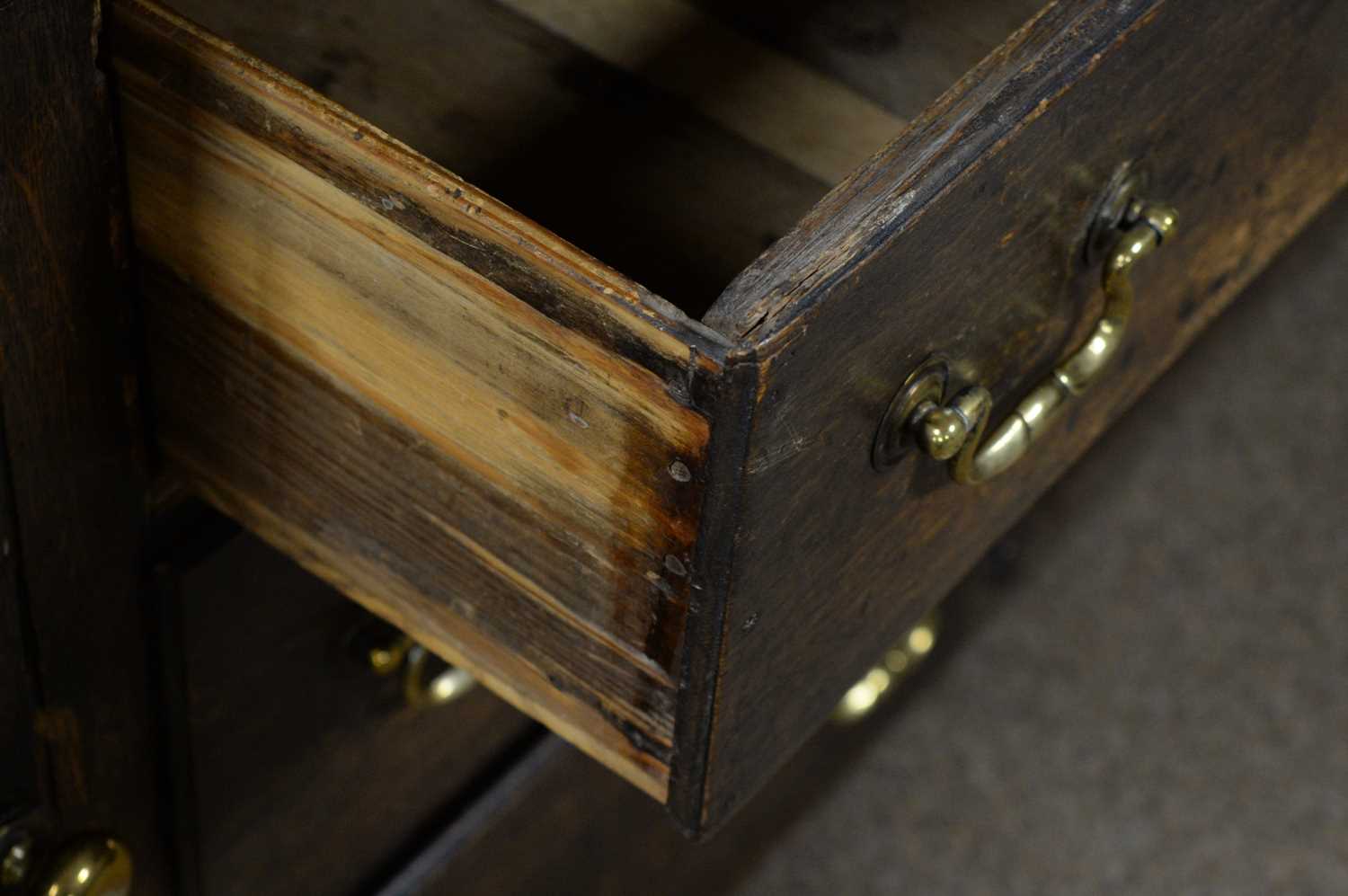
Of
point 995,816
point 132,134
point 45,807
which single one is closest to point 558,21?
point 132,134

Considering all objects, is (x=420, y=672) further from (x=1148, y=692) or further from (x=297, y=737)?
(x=1148, y=692)

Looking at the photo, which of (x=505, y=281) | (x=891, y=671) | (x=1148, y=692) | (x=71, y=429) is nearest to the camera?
(x=505, y=281)

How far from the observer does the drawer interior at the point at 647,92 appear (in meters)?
0.59

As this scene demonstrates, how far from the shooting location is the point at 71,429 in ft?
1.85

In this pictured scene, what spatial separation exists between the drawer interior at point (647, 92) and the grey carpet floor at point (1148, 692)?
1.66 feet

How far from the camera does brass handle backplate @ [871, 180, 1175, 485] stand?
49cm

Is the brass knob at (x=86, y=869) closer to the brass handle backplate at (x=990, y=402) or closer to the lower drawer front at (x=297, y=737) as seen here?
the lower drawer front at (x=297, y=737)

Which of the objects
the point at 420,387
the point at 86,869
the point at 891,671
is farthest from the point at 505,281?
the point at 891,671

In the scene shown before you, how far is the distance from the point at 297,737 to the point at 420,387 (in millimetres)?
275

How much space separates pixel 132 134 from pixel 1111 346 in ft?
0.92

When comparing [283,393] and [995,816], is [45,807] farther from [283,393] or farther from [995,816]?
[995,816]

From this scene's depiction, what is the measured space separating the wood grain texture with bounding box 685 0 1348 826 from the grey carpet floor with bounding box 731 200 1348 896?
518 mm

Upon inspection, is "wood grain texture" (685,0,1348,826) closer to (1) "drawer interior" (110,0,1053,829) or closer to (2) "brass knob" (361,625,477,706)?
(1) "drawer interior" (110,0,1053,829)

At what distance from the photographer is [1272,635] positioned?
4.50 feet
